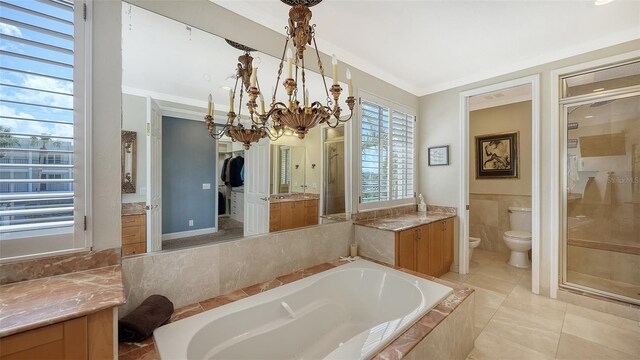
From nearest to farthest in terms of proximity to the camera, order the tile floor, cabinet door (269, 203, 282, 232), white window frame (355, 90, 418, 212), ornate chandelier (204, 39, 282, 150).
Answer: ornate chandelier (204, 39, 282, 150), the tile floor, cabinet door (269, 203, 282, 232), white window frame (355, 90, 418, 212)

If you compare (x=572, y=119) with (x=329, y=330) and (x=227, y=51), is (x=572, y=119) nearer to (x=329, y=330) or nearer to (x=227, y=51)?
(x=329, y=330)

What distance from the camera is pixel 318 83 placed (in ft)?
7.63

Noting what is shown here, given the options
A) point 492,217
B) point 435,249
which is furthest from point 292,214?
point 492,217

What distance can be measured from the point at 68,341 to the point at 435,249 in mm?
3075

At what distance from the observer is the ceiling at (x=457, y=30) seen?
1.88 m

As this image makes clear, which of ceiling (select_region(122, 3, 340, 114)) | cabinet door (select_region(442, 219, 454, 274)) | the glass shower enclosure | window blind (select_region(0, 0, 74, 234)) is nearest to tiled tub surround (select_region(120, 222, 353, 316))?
window blind (select_region(0, 0, 74, 234))

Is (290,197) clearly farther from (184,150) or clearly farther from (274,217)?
(184,150)

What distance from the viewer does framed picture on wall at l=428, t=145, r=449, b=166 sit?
3.29 m

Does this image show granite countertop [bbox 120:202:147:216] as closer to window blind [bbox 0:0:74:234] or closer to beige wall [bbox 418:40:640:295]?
window blind [bbox 0:0:74:234]

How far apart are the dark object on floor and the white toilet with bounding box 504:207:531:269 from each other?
417 cm

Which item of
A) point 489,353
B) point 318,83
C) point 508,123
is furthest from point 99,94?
point 508,123

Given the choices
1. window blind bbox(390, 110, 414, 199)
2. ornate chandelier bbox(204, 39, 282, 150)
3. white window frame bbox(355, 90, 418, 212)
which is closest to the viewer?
ornate chandelier bbox(204, 39, 282, 150)

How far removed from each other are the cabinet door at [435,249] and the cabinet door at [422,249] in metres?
0.05

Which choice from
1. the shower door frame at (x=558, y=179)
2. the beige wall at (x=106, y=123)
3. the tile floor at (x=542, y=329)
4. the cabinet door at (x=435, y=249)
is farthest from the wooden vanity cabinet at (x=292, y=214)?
the shower door frame at (x=558, y=179)
